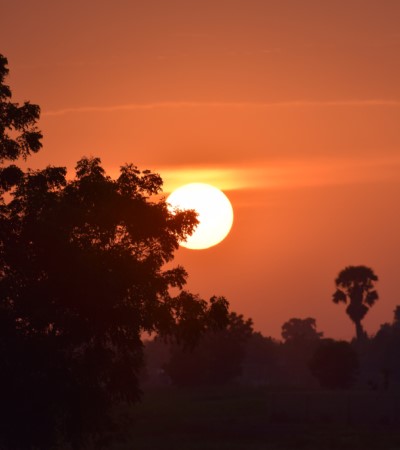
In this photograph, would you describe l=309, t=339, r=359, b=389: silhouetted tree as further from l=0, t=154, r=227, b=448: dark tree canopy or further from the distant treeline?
l=0, t=154, r=227, b=448: dark tree canopy

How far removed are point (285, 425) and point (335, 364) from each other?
38.2 metres

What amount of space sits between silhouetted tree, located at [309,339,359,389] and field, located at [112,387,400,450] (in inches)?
991

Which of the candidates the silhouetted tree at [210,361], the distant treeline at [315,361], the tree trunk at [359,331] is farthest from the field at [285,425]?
the tree trunk at [359,331]

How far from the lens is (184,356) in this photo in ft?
432

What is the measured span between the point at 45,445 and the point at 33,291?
6084 millimetres

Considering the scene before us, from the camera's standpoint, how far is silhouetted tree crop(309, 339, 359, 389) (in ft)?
394

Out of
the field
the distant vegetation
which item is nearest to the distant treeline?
the field

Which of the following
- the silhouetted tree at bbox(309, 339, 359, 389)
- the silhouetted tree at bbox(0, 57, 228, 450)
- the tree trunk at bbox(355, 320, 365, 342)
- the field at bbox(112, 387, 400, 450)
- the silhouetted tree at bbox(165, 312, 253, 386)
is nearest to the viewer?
the silhouetted tree at bbox(0, 57, 228, 450)

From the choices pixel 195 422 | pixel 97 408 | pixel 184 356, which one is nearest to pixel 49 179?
pixel 97 408

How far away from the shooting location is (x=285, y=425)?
82688 millimetres

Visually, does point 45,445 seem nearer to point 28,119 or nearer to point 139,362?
point 139,362

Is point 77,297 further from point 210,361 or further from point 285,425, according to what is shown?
point 210,361

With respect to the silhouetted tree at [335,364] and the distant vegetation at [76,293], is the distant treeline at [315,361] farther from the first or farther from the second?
the distant vegetation at [76,293]

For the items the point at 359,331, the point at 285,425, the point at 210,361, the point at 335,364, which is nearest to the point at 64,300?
the point at 285,425
